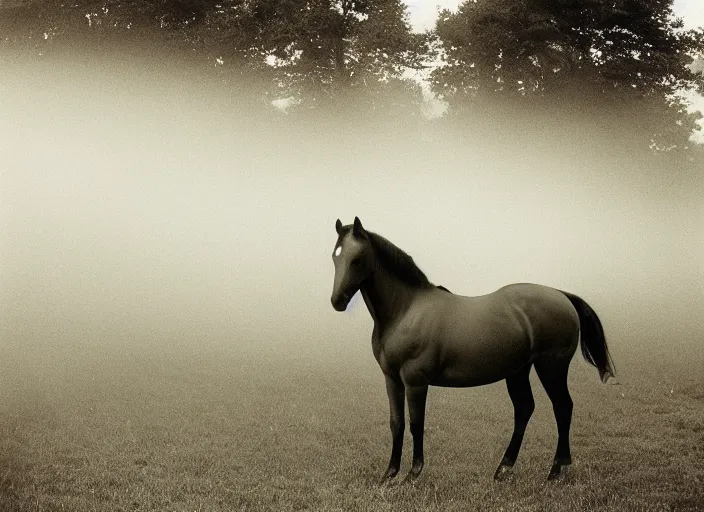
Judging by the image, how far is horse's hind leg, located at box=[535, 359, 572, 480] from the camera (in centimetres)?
823

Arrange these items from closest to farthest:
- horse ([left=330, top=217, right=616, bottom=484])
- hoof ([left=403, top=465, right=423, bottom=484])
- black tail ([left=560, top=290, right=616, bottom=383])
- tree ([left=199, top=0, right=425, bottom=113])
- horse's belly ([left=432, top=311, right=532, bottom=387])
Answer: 1. horse ([left=330, top=217, right=616, bottom=484])
2. horse's belly ([left=432, top=311, right=532, bottom=387])
3. hoof ([left=403, top=465, right=423, bottom=484])
4. black tail ([left=560, top=290, right=616, bottom=383])
5. tree ([left=199, top=0, right=425, bottom=113])

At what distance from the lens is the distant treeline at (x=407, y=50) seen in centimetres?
2466

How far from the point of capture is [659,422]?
11.9m

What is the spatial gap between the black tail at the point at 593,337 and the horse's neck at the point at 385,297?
6.78 ft

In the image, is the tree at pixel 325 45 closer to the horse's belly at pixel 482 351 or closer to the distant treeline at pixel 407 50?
the distant treeline at pixel 407 50

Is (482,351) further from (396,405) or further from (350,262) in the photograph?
(350,262)

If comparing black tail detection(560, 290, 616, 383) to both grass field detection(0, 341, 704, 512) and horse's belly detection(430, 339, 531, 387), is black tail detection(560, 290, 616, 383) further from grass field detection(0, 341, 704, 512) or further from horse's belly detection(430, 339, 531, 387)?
grass field detection(0, 341, 704, 512)

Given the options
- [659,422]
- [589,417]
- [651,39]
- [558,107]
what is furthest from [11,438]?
[651,39]

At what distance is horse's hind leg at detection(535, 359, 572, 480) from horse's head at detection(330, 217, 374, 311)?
93.9 inches

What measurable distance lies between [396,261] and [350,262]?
705mm

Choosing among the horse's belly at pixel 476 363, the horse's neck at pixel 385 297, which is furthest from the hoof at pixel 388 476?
the horse's neck at pixel 385 297

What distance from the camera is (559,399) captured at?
8312 millimetres

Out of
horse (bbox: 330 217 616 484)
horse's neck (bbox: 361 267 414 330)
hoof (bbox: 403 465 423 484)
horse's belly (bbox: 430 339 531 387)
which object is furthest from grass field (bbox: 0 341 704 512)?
horse's neck (bbox: 361 267 414 330)

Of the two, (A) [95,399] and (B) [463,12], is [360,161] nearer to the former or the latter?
(B) [463,12]
